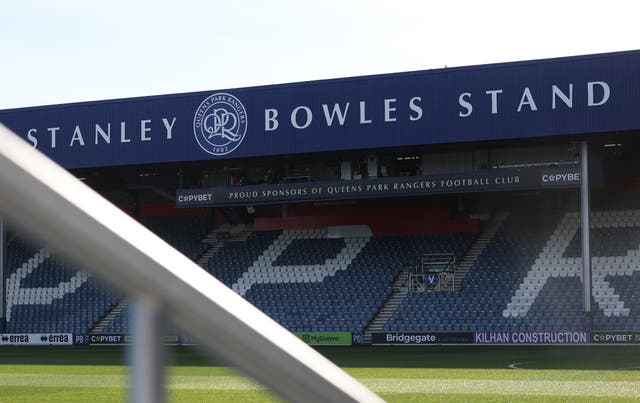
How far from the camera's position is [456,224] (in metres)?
32.6

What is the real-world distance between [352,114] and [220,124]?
165 inches

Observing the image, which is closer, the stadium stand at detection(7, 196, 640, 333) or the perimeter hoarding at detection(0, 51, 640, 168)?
the perimeter hoarding at detection(0, 51, 640, 168)

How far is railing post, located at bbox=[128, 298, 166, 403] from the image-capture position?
1.15 meters

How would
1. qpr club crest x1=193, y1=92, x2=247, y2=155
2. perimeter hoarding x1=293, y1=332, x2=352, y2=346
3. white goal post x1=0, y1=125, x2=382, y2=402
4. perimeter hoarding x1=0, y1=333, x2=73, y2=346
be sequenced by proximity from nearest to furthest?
white goal post x1=0, y1=125, x2=382, y2=402
perimeter hoarding x1=293, y1=332, x2=352, y2=346
perimeter hoarding x1=0, y1=333, x2=73, y2=346
qpr club crest x1=193, y1=92, x2=247, y2=155

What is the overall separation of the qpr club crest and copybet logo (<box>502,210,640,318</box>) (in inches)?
378

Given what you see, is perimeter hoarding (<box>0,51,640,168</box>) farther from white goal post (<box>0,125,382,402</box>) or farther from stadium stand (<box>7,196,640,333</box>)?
white goal post (<box>0,125,382,402</box>)

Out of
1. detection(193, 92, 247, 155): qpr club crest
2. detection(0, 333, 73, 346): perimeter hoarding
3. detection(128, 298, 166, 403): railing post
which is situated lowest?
detection(0, 333, 73, 346): perimeter hoarding

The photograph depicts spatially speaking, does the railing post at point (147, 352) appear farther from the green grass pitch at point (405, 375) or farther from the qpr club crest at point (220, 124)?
the qpr club crest at point (220, 124)

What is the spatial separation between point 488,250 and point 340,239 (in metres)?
5.20

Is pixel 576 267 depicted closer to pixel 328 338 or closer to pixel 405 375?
pixel 328 338

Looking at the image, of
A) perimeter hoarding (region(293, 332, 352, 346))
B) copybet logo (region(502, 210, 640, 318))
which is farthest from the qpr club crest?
copybet logo (region(502, 210, 640, 318))

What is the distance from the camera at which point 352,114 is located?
3055cm

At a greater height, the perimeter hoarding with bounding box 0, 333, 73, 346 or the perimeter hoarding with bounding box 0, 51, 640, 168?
the perimeter hoarding with bounding box 0, 51, 640, 168

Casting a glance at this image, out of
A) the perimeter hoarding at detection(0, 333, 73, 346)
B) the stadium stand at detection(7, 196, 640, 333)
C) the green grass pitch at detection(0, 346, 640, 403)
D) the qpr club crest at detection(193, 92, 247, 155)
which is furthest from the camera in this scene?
the qpr club crest at detection(193, 92, 247, 155)
